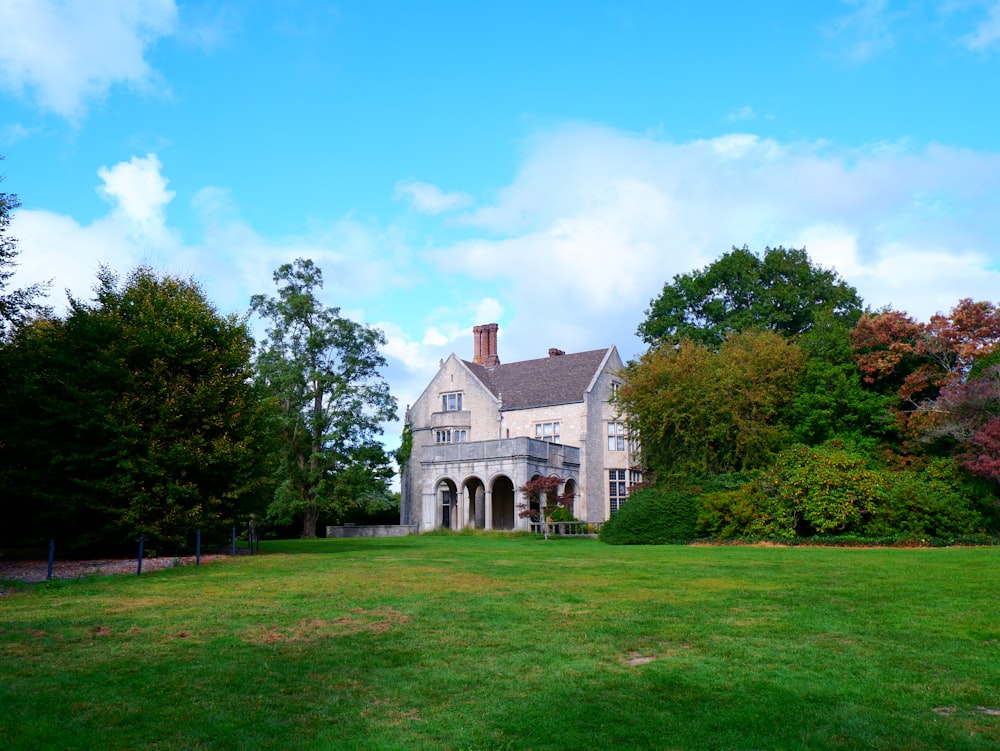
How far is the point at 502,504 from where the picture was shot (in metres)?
51.6

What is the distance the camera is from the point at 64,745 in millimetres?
6082

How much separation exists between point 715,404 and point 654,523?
8.21 m

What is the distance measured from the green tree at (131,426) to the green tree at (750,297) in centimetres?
3271

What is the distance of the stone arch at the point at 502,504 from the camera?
50719 mm

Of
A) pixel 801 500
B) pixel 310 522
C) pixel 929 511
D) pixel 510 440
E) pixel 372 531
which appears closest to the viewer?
pixel 929 511

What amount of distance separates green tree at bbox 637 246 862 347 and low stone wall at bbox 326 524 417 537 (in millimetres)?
20414

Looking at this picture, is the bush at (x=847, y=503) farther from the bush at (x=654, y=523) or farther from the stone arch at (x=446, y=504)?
the stone arch at (x=446, y=504)

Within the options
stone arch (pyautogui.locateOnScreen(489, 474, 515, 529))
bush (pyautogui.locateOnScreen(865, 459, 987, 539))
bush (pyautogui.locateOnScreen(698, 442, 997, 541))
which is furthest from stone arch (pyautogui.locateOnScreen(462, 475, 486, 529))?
bush (pyautogui.locateOnScreen(865, 459, 987, 539))

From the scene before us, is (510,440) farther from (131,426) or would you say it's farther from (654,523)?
(131,426)

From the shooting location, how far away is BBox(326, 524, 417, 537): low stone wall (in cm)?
4747

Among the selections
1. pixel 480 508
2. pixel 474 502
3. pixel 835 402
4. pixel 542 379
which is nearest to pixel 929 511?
pixel 835 402

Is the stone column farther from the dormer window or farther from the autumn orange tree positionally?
the autumn orange tree

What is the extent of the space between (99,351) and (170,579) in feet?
30.9

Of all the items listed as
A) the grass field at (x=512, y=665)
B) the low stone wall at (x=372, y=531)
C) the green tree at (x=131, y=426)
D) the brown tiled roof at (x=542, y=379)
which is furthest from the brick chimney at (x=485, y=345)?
the grass field at (x=512, y=665)
